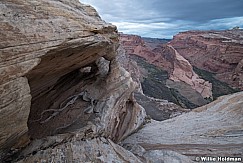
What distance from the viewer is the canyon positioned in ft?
15.1

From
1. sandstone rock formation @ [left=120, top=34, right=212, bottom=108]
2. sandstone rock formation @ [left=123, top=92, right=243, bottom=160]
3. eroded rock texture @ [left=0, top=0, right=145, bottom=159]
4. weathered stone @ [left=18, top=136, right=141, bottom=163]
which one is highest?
eroded rock texture @ [left=0, top=0, right=145, bottom=159]

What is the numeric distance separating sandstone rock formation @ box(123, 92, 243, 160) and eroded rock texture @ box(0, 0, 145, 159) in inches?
35.4

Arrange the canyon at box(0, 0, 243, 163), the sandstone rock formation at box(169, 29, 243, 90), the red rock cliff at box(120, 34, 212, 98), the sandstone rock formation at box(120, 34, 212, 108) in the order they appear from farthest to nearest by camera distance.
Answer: the sandstone rock formation at box(169, 29, 243, 90) → the red rock cliff at box(120, 34, 212, 98) → the sandstone rock formation at box(120, 34, 212, 108) → the canyon at box(0, 0, 243, 163)

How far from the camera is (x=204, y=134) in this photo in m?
9.14

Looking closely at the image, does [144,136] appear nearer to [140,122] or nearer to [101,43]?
[140,122]

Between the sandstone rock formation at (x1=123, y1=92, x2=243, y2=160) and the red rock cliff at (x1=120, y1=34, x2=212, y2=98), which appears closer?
the sandstone rock formation at (x1=123, y1=92, x2=243, y2=160)

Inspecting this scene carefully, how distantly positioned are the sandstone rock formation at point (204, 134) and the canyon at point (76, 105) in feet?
0.10

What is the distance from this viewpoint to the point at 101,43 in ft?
21.5

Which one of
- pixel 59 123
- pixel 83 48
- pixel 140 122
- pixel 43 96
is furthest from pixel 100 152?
pixel 140 122

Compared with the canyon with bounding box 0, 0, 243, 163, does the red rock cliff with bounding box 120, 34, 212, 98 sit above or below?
below

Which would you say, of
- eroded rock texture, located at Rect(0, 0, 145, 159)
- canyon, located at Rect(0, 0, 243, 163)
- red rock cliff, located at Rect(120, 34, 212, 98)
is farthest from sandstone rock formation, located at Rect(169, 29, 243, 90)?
eroded rock texture, located at Rect(0, 0, 145, 159)

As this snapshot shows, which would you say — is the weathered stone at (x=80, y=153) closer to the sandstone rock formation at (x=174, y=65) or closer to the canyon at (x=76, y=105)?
the canyon at (x=76, y=105)

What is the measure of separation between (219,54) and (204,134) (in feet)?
180

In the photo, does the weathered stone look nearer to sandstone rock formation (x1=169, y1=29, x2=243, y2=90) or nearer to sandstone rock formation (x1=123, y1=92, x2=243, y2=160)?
sandstone rock formation (x1=123, y1=92, x2=243, y2=160)
